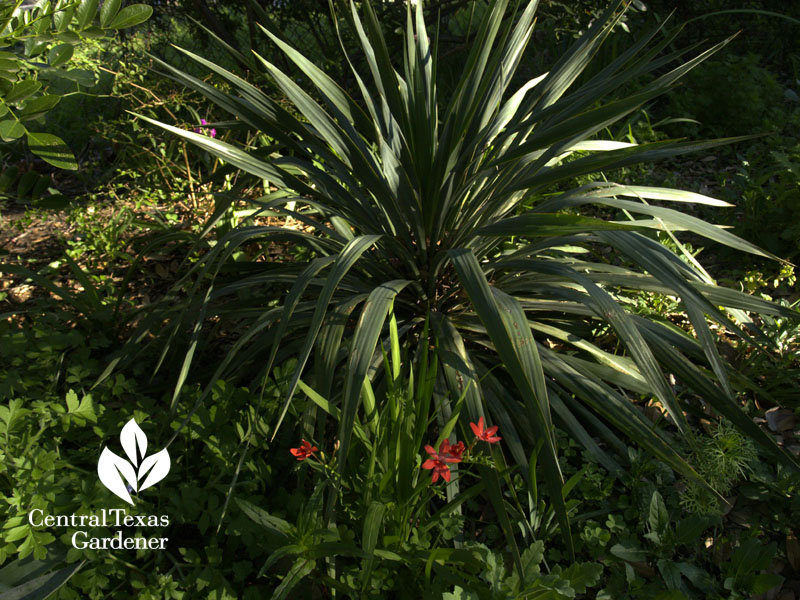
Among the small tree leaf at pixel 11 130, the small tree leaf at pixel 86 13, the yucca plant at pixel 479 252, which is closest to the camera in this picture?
the small tree leaf at pixel 11 130

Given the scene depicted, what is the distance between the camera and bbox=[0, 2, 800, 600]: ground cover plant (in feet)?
4.65

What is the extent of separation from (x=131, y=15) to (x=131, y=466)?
1.10m

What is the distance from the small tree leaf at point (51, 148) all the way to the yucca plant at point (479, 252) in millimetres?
363

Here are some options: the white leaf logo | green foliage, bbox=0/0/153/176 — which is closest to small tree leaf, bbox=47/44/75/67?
green foliage, bbox=0/0/153/176

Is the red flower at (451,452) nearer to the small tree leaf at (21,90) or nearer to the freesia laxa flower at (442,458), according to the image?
the freesia laxa flower at (442,458)

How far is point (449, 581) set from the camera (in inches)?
55.1

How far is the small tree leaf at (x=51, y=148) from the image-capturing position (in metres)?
1.35

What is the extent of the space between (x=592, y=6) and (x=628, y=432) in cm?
285

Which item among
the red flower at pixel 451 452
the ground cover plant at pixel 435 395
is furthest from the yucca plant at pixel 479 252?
the red flower at pixel 451 452

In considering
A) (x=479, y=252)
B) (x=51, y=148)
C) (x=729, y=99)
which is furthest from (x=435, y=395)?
(x=729, y=99)

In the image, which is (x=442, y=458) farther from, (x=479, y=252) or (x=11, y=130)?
(x=11, y=130)

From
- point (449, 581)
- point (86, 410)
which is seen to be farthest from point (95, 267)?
point (449, 581)

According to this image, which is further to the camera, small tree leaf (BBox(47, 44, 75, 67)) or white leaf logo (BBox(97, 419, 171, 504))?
white leaf logo (BBox(97, 419, 171, 504))

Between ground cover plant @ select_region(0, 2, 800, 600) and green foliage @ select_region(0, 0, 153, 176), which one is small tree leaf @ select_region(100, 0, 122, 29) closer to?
green foliage @ select_region(0, 0, 153, 176)
